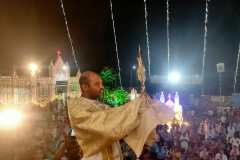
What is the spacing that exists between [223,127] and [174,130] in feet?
10.8

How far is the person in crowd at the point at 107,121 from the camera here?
3562mm

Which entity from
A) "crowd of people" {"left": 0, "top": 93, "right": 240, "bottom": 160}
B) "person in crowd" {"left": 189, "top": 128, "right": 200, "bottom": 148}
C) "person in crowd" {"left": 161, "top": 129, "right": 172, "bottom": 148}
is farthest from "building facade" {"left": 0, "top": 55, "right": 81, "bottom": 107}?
"person in crowd" {"left": 189, "top": 128, "right": 200, "bottom": 148}

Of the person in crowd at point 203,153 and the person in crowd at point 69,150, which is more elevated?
the person in crowd at point 69,150

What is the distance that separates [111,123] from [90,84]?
0.65 m

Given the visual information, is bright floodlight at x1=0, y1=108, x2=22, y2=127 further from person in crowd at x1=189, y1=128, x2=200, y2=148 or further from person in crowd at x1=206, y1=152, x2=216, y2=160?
person in crowd at x1=189, y1=128, x2=200, y2=148

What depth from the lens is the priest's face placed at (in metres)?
3.95

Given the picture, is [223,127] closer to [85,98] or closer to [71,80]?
[85,98]

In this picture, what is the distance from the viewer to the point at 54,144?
30.0 ft

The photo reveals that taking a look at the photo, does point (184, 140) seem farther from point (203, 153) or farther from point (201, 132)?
point (203, 153)

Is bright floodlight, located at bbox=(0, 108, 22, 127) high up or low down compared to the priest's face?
down

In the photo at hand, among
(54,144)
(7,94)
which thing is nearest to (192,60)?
(7,94)

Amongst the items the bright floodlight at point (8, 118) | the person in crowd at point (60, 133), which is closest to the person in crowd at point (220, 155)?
the person in crowd at point (60, 133)

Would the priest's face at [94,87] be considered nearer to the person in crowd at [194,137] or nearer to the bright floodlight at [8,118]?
the bright floodlight at [8,118]

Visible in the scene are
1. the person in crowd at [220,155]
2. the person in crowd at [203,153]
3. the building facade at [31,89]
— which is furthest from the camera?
the building facade at [31,89]
